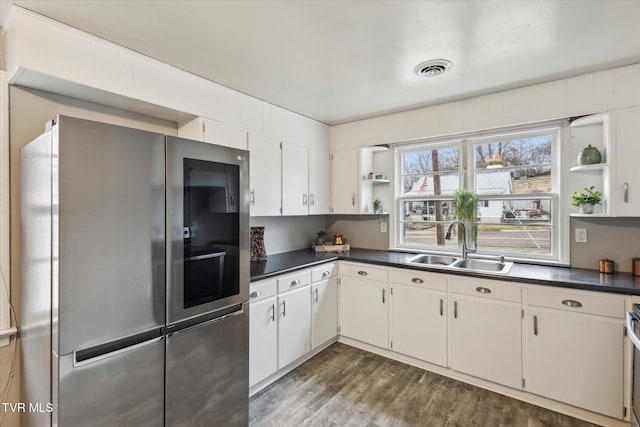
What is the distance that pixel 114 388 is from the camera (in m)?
1.35

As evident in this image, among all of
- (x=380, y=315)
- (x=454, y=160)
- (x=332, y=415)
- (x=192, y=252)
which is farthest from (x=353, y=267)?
(x=192, y=252)

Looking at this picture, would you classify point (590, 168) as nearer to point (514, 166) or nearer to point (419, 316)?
point (514, 166)

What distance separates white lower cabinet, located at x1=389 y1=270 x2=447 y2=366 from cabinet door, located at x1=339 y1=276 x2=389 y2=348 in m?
0.10

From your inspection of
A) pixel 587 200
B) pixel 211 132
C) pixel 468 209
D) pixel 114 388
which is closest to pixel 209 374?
pixel 114 388

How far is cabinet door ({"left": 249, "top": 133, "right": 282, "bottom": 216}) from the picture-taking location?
9.30 ft

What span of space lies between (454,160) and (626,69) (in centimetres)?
142

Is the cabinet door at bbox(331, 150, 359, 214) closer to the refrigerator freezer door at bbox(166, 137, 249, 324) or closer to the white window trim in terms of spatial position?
the white window trim

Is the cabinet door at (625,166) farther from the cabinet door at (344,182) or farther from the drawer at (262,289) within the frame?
the drawer at (262,289)

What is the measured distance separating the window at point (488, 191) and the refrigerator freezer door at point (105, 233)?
281cm

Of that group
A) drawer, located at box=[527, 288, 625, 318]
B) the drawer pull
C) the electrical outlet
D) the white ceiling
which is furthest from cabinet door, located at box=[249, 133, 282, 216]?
the electrical outlet

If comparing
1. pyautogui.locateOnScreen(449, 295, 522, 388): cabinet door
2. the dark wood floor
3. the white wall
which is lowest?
the dark wood floor

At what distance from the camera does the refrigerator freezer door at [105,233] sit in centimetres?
122

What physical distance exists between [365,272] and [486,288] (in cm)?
111

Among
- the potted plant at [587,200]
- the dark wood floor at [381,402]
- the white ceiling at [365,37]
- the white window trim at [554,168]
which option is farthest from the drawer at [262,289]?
the potted plant at [587,200]
